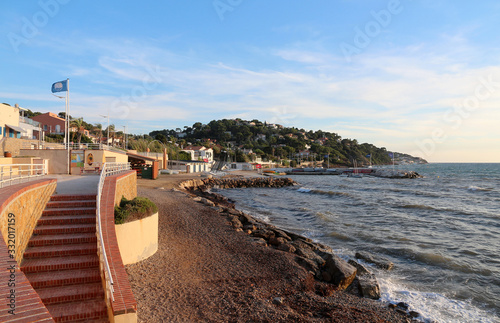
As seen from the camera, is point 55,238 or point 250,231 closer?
point 55,238

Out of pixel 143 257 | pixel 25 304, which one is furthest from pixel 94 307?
pixel 143 257

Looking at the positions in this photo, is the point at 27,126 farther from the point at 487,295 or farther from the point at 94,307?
the point at 487,295

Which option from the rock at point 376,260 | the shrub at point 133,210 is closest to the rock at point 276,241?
the rock at point 376,260

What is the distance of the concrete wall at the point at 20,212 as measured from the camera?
5.40 meters

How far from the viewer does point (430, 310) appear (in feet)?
25.9

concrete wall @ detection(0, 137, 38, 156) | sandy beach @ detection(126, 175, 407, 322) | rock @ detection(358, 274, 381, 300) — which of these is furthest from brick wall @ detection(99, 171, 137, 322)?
concrete wall @ detection(0, 137, 38, 156)

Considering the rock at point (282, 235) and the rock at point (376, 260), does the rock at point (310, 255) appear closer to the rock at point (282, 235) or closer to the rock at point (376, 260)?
the rock at point (282, 235)

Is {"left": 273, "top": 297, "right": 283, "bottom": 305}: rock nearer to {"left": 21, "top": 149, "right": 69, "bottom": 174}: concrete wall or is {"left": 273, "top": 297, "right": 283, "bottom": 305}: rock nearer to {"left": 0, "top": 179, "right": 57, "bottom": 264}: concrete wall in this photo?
{"left": 0, "top": 179, "right": 57, "bottom": 264}: concrete wall

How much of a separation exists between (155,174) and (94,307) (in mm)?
31421

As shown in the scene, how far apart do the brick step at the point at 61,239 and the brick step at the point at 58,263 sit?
17.8 inches

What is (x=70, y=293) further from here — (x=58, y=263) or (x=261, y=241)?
(x=261, y=241)

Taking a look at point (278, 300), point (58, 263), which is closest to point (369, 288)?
point (278, 300)

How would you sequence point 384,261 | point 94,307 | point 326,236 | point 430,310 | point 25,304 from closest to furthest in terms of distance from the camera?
point 25,304, point 94,307, point 430,310, point 384,261, point 326,236

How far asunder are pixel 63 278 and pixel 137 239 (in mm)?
3027
